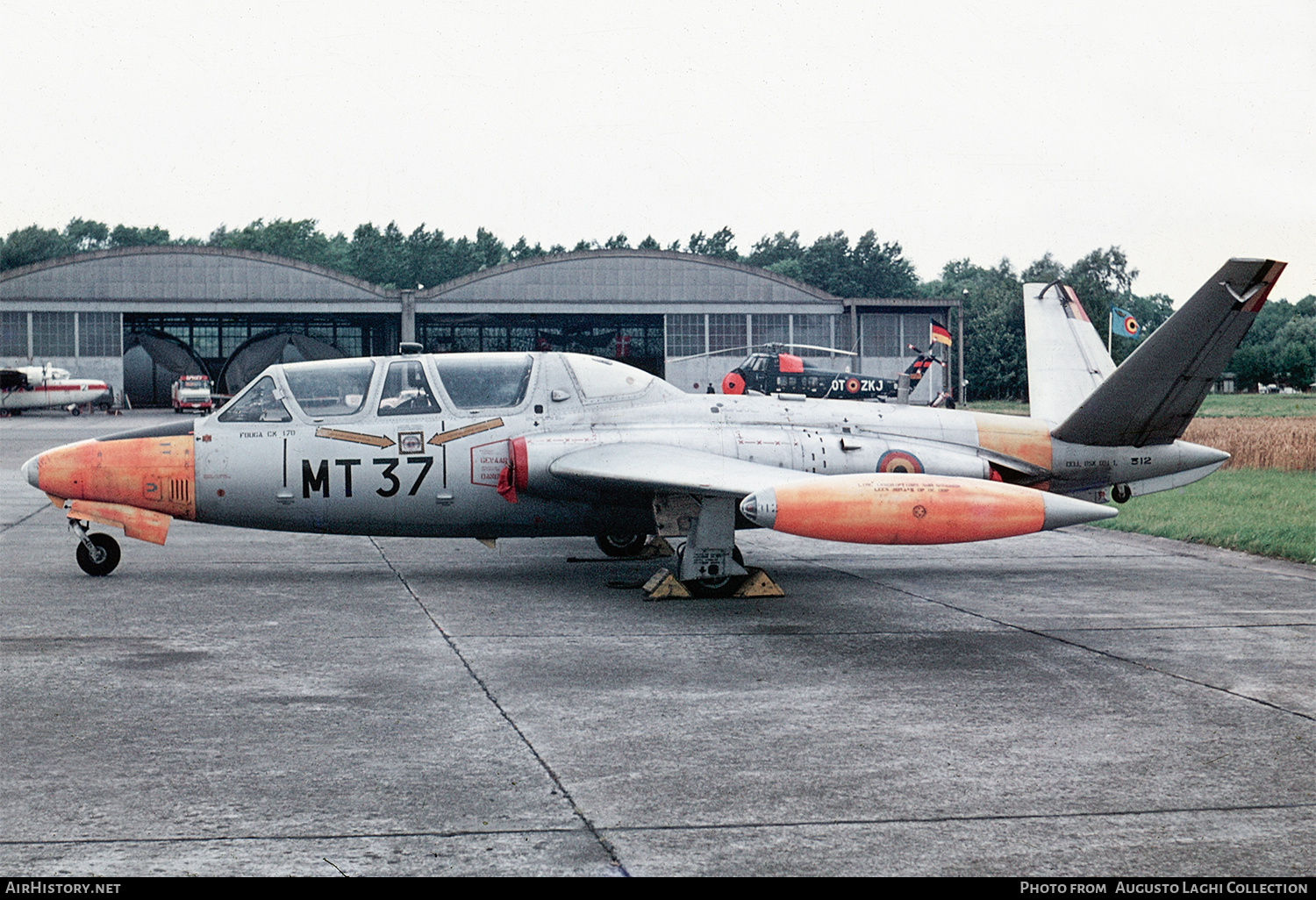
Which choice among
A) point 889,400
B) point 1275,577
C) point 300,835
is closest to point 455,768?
point 300,835

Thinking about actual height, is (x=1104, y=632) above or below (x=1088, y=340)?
below

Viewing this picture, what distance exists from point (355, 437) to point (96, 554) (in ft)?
8.79

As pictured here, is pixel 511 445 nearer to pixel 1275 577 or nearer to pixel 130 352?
pixel 1275 577

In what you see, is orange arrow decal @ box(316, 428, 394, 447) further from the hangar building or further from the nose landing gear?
the hangar building

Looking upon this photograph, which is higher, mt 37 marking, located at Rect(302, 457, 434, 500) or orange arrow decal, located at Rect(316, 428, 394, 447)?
orange arrow decal, located at Rect(316, 428, 394, 447)

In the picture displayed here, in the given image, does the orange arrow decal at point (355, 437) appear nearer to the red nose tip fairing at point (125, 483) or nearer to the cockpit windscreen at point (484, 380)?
the cockpit windscreen at point (484, 380)

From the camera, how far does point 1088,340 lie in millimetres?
14750

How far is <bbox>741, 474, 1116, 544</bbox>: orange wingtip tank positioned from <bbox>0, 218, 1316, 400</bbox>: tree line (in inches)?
3941

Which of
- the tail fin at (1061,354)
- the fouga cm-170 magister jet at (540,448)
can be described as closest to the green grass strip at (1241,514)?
the tail fin at (1061,354)

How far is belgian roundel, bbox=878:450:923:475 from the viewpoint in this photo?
1134 cm

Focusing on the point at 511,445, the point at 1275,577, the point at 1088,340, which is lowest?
the point at 1275,577

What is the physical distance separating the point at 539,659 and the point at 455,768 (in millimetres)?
Answer: 2377

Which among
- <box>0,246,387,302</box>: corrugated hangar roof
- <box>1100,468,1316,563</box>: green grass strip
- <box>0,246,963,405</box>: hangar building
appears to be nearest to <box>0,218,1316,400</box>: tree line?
<box>0,246,963,405</box>: hangar building

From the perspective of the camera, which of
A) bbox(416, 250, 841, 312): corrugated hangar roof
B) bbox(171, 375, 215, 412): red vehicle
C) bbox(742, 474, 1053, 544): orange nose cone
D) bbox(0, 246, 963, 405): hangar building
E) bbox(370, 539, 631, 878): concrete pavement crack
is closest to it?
bbox(370, 539, 631, 878): concrete pavement crack
